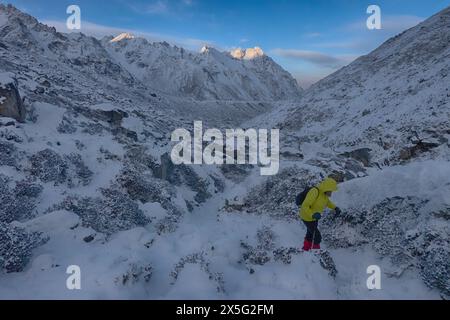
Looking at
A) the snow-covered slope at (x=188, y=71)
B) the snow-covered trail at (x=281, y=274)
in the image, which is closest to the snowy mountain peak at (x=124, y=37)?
the snow-covered slope at (x=188, y=71)

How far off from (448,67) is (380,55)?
2330 cm

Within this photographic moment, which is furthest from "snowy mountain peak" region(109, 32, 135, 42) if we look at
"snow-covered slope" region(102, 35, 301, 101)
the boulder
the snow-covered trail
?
the snow-covered trail

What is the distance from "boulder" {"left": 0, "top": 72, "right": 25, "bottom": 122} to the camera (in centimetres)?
1473

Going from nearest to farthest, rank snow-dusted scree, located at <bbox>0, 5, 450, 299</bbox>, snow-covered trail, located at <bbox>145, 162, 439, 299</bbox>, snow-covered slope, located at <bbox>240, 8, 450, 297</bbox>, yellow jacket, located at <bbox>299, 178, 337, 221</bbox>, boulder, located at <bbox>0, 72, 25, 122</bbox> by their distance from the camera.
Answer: snow-covered trail, located at <bbox>145, 162, 439, 299</bbox>, snow-dusted scree, located at <bbox>0, 5, 450, 299</bbox>, snow-covered slope, located at <bbox>240, 8, 450, 297</bbox>, yellow jacket, located at <bbox>299, 178, 337, 221</bbox>, boulder, located at <bbox>0, 72, 25, 122</bbox>

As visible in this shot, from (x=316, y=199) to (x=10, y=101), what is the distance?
13006mm

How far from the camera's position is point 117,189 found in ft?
41.3

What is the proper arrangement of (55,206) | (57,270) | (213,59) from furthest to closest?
(213,59) < (55,206) < (57,270)

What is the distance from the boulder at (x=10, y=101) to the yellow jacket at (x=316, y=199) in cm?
1268

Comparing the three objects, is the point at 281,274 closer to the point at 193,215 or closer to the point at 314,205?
the point at 314,205

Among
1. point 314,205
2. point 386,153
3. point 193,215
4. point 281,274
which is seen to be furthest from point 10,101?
point 386,153

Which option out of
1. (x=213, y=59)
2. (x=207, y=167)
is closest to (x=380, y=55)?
(x=207, y=167)

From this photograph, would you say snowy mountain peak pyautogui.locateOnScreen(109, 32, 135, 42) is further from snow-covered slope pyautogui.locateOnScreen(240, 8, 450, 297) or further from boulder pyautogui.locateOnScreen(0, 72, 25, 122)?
boulder pyautogui.locateOnScreen(0, 72, 25, 122)

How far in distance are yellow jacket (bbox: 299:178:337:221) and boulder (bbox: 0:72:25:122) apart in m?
12.7
